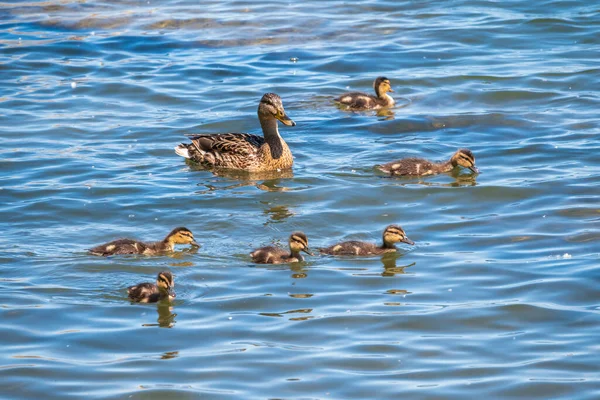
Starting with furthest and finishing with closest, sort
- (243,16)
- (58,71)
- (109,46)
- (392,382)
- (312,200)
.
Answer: (243,16) < (109,46) < (58,71) < (312,200) < (392,382)

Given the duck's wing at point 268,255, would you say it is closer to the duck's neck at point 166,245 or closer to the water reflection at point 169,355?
the duck's neck at point 166,245

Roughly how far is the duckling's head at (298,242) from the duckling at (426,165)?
2967 mm

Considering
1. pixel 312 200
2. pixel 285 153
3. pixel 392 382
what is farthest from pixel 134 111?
pixel 392 382

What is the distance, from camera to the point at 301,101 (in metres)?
18.0

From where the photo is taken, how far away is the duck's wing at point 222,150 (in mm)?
15008

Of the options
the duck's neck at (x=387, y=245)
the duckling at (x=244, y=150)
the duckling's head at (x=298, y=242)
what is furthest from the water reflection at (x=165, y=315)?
the duckling at (x=244, y=150)

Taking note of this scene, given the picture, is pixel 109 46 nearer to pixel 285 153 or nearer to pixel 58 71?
pixel 58 71

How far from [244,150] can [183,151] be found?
2.65 ft

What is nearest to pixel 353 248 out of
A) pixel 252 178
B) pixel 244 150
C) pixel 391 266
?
pixel 391 266

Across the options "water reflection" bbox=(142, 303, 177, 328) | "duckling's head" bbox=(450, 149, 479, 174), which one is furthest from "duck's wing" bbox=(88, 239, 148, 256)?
"duckling's head" bbox=(450, 149, 479, 174)

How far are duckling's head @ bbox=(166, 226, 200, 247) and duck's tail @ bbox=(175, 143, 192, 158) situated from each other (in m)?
3.75

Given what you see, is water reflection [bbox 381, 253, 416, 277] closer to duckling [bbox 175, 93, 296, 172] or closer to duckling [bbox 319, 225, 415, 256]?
duckling [bbox 319, 225, 415, 256]

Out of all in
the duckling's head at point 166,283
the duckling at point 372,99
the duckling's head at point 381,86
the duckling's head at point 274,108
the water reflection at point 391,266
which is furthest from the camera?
the duckling's head at point 381,86

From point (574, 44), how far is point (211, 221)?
10400 millimetres
